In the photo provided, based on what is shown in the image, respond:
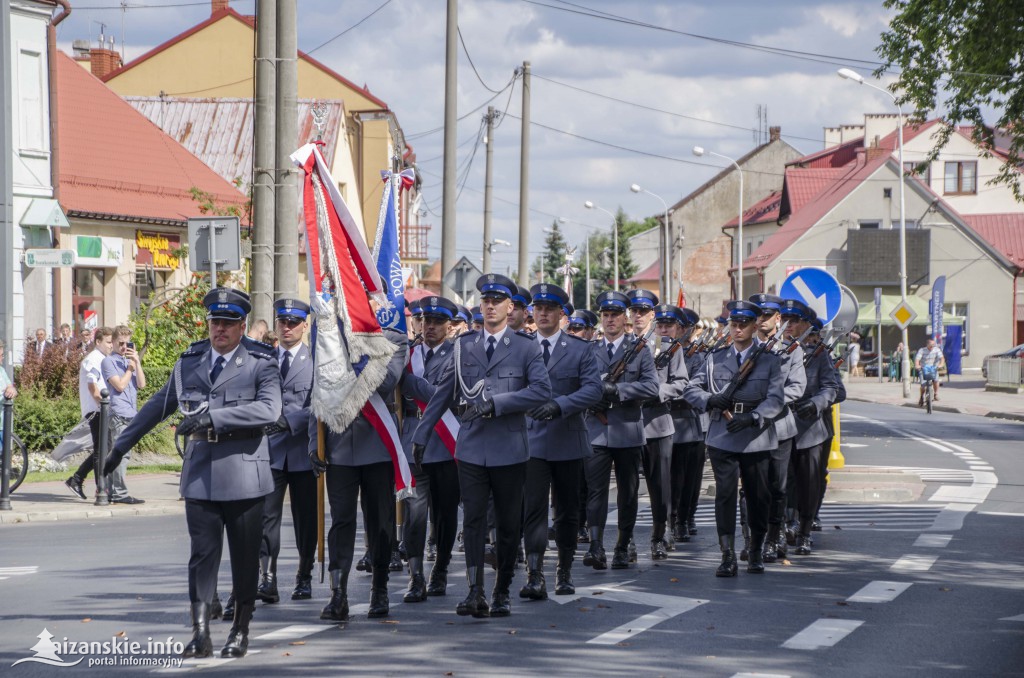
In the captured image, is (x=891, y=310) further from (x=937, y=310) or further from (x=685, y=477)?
(x=685, y=477)

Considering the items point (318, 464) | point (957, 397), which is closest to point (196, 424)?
point (318, 464)

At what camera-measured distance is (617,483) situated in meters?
11.1

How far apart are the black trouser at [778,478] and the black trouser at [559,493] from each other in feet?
6.26

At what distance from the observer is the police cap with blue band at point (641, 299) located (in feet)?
37.6

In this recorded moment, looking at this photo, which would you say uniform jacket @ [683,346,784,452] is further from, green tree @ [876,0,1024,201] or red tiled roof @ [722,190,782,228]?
red tiled roof @ [722,190,782,228]

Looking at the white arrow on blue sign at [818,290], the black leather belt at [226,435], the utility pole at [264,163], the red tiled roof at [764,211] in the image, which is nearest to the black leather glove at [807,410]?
the black leather belt at [226,435]

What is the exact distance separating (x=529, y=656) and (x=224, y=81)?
157 feet

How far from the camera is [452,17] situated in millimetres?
24516

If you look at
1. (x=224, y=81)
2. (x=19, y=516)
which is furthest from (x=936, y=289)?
(x=19, y=516)

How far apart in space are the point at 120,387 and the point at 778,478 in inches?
324

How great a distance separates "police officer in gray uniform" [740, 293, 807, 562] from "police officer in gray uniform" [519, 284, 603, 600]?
5.88 feet

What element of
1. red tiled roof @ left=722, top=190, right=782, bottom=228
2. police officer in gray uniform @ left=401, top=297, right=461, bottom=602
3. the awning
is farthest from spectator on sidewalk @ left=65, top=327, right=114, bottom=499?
red tiled roof @ left=722, top=190, right=782, bottom=228

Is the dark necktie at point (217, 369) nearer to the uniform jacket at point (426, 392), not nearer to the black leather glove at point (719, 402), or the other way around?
the uniform jacket at point (426, 392)

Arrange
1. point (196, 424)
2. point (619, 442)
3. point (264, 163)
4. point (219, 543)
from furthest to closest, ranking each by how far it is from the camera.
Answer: point (264, 163), point (619, 442), point (219, 543), point (196, 424)
